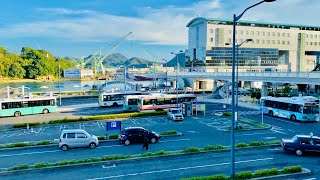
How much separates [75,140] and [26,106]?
24.0 m

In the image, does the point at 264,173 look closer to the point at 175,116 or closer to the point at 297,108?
the point at 175,116

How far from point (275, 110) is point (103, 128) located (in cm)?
2347

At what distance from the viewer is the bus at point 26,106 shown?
41.3 meters

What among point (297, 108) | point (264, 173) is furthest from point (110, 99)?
point (264, 173)

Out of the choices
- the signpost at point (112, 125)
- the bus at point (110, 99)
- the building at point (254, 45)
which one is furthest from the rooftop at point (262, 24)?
the signpost at point (112, 125)

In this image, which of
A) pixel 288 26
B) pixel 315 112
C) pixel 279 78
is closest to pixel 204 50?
pixel 288 26

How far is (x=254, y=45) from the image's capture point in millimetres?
121062

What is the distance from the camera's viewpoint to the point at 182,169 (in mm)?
17781

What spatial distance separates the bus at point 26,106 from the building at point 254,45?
240 feet

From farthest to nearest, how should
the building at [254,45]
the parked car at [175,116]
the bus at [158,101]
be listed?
the building at [254,45], the bus at [158,101], the parked car at [175,116]

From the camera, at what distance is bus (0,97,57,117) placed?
41312mm

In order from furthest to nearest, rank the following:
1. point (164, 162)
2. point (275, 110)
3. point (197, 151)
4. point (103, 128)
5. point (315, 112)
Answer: point (275, 110) → point (315, 112) → point (103, 128) → point (197, 151) → point (164, 162)

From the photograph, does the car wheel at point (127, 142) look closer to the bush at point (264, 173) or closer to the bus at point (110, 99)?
the bush at point (264, 173)

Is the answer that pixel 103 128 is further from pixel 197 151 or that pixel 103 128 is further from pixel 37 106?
pixel 37 106
